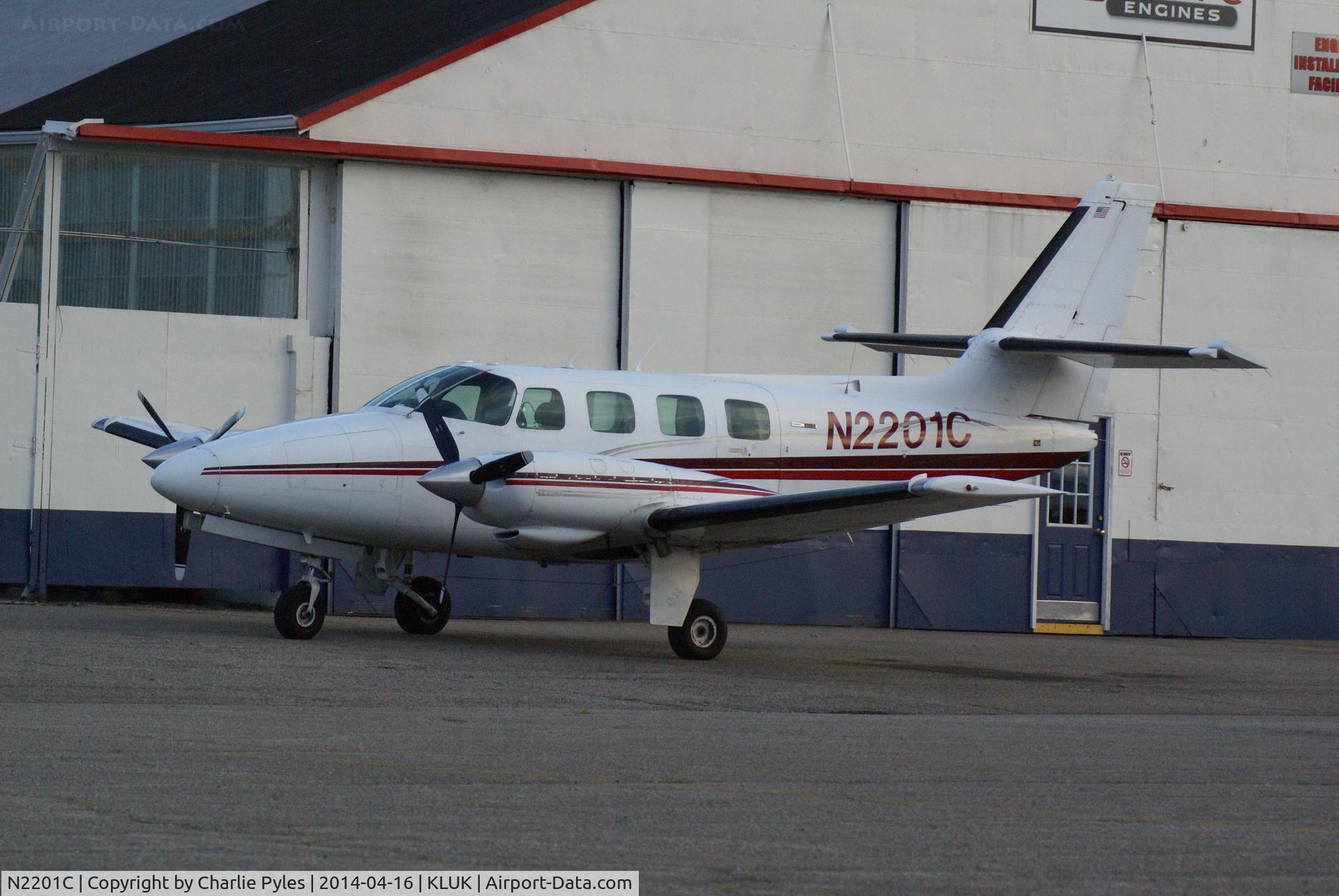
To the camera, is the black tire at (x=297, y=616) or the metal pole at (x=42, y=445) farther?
the metal pole at (x=42, y=445)

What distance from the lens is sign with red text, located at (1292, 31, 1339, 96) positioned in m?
23.1

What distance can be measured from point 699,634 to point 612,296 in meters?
7.49

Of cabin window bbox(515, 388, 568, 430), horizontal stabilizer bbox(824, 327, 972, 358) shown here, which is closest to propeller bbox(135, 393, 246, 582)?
cabin window bbox(515, 388, 568, 430)

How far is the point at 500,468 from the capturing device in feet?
42.3

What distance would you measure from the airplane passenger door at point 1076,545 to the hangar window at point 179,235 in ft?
36.2

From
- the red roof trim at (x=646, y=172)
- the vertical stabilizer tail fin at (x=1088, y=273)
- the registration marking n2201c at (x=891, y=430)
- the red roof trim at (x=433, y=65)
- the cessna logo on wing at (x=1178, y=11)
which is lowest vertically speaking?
the registration marking n2201c at (x=891, y=430)

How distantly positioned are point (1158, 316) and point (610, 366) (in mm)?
8114

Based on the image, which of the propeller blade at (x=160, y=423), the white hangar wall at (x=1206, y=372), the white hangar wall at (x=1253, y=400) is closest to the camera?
the propeller blade at (x=160, y=423)

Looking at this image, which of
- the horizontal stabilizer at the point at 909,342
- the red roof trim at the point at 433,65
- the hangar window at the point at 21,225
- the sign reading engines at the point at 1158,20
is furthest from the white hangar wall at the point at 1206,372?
the hangar window at the point at 21,225

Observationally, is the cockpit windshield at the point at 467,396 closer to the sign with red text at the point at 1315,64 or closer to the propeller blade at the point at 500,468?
the propeller blade at the point at 500,468

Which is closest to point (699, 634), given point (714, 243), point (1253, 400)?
point (714, 243)

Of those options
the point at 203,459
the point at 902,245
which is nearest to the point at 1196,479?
the point at 902,245

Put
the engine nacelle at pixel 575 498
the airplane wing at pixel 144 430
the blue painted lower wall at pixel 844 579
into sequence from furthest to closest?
the blue painted lower wall at pixel 844 579 < the airplane wing at pixel 144 430 < the engine nacelle at pixel 575 498

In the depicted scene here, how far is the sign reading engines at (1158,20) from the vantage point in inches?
880
